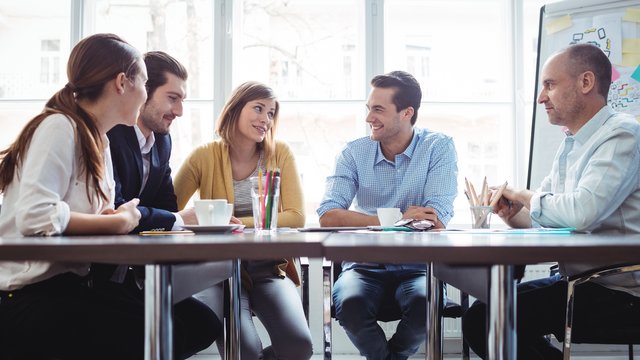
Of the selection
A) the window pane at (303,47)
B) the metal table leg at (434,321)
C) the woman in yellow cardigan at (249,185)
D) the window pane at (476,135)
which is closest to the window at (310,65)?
the window pane at (303,47)

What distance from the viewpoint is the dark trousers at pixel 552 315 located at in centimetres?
169

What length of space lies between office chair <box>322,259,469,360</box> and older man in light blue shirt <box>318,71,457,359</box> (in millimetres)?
30

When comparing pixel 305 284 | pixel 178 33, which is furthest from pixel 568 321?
pixel 178 33

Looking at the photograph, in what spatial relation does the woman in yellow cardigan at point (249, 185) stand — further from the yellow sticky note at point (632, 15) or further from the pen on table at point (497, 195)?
the yellow sticky note at point (632, 15)

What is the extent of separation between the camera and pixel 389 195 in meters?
2.66

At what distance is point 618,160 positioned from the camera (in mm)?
1745

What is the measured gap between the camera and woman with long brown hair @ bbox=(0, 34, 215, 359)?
1.29 m

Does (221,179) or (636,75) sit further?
(636,75)

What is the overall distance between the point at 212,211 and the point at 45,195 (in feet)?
1.39

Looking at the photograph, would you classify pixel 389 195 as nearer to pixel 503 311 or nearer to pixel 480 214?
pixel 480 214

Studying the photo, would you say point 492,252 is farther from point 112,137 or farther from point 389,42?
point 389,42

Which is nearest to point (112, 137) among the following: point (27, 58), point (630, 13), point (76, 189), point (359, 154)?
point (76, 189)

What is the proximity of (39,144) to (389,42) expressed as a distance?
8.59 ft

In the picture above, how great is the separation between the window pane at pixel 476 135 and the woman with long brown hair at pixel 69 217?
2.39 m
